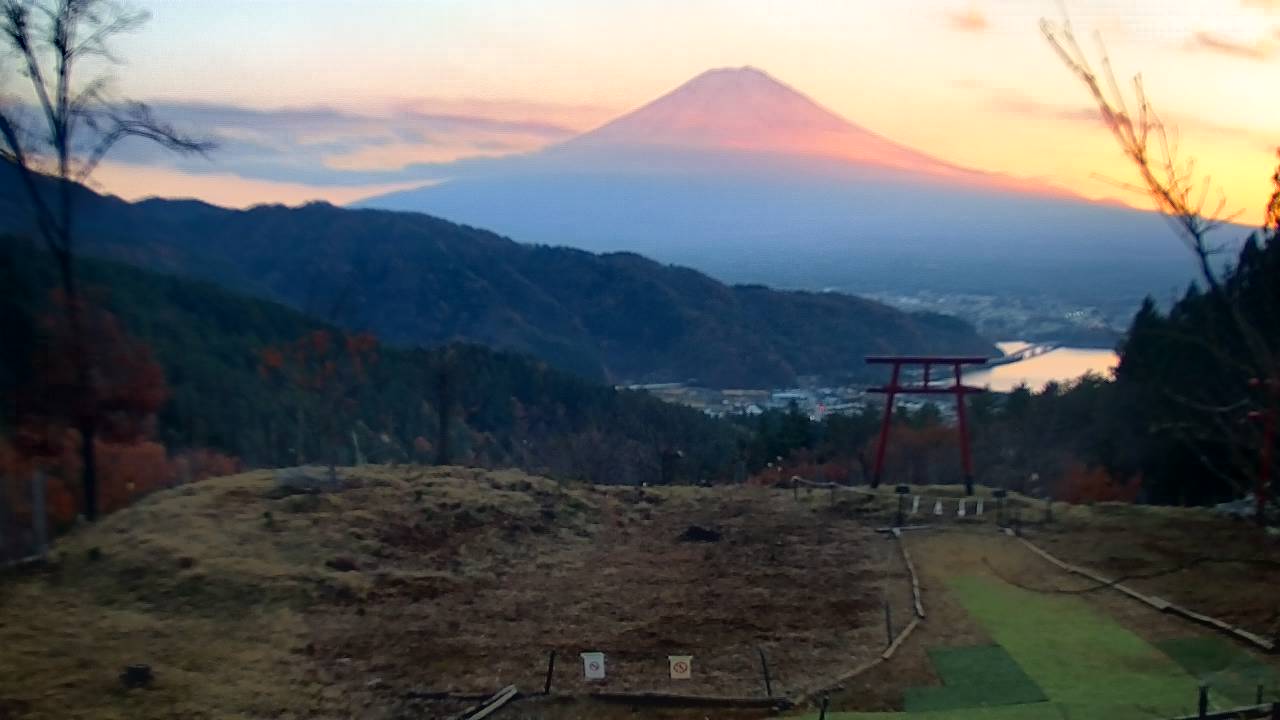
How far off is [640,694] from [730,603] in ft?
7.35

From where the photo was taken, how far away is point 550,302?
51250 millimetres

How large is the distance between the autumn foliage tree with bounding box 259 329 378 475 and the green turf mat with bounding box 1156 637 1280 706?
11437 millimetres

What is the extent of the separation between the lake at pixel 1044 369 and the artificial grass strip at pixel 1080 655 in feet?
64.0

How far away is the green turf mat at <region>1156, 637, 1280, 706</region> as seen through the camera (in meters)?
5.89

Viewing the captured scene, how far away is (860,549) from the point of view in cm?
1030

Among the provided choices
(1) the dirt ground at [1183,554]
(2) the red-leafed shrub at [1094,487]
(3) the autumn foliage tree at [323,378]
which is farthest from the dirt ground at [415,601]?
(2) the red-leafed shrub at [1094,487]

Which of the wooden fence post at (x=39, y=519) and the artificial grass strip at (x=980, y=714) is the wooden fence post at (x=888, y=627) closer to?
the artificial grass strip at (x=980, y=714)

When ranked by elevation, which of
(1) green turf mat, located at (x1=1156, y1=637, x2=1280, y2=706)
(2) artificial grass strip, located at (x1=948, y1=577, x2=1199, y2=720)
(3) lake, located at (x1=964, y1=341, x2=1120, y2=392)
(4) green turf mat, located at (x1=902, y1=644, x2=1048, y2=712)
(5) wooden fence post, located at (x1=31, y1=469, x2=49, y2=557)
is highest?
(3) lake, located at (x1=964, y1=341, x2=1120, y2=392)

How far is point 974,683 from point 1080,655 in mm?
976

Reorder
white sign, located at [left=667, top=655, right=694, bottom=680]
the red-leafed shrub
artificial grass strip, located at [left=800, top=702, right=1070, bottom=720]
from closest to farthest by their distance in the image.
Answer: artificial grass strip, located at [left=800, top=702, right=1070, bottom=720] < white sign, located at [left=667, top=655, right=694, bottom=680] < the red-leafed shrub

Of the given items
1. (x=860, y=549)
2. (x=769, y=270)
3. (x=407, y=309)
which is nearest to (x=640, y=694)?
(x=860, y=549)

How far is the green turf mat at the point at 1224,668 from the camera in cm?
589

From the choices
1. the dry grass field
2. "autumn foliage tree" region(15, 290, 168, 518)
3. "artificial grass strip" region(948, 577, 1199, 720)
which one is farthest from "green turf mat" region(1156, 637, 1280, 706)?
"autumn foliage tree" region(15, 290, 168, 518)

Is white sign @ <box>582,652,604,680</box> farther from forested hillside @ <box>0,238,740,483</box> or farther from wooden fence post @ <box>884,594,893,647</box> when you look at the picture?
forested hillside @ <box>0,238,740,483</box>
